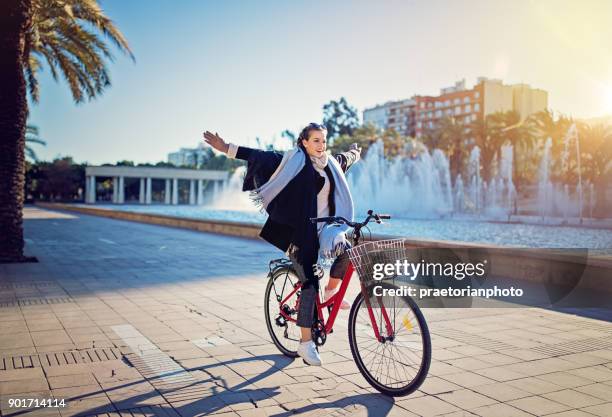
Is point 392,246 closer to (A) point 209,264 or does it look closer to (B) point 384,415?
(B) point 384,415

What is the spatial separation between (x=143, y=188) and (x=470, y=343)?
97.2 metres

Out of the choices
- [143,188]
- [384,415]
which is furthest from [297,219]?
[143,188]

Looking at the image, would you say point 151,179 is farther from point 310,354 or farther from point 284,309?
point 310,354

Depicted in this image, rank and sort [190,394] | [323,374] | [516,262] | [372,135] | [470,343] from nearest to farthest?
[190,394], [323,374], [470,343], [516,262], [372,135]

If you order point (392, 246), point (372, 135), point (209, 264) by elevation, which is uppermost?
point (372, 135)

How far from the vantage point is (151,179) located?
332 ft

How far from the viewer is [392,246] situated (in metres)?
3.75

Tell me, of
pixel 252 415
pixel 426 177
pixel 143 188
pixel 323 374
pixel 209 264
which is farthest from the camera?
pixel 143 188

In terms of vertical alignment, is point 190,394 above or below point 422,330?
below

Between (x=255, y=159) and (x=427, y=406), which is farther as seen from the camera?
(x=255, y=159)

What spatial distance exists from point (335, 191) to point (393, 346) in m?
1.30

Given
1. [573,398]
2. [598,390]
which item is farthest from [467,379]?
[598,390]

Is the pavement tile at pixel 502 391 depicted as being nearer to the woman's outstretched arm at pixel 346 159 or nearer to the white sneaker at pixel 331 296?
the white sneaker at pixel 331 296

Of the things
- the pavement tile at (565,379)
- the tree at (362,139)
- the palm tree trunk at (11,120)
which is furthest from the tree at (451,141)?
the pavement tile at (565,379)
